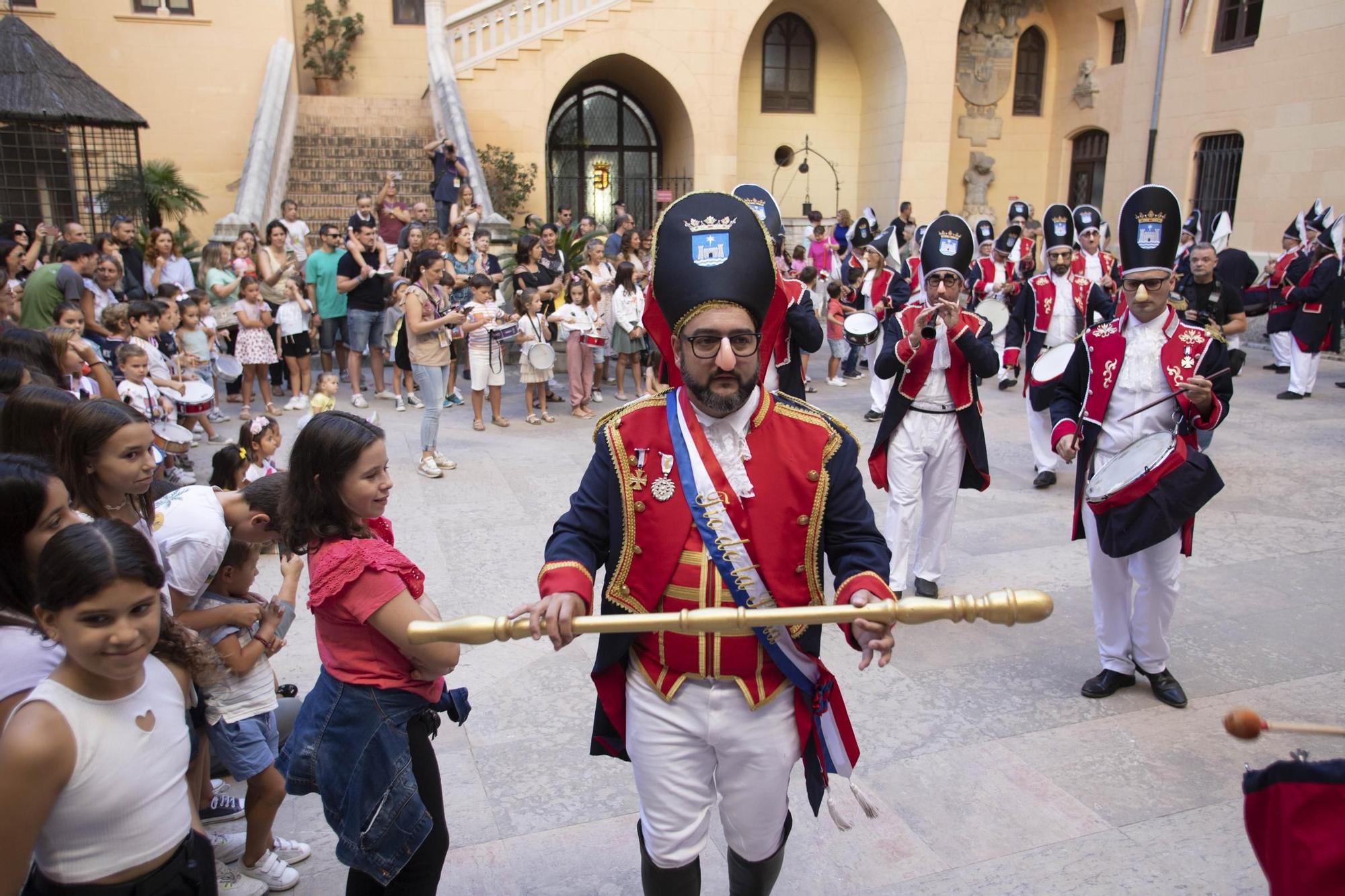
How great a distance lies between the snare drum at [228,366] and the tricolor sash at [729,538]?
8185 mm

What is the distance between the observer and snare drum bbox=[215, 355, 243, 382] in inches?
379

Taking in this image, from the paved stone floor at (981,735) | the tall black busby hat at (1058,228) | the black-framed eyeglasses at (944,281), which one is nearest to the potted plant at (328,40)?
the tall black busby hat at (1058,228)

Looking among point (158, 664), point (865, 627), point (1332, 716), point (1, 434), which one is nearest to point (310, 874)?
point (158, 664)

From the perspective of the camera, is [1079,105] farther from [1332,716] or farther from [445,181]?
[1332,716]

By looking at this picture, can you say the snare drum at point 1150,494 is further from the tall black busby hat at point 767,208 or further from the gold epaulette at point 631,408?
the tall black busby hat at point 767,208

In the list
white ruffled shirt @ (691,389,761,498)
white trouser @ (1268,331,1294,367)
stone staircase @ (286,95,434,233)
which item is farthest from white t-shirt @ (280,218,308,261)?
white trouser @ (1268,331,1294,367)

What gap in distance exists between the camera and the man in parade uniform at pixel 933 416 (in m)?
5.74

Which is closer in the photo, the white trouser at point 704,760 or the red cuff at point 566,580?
the red cuff at point 566,580

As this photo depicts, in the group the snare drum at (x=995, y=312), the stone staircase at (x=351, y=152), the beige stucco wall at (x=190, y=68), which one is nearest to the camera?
the snare drum at (x=995, y=312)

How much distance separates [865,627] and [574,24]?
1859 centimetres

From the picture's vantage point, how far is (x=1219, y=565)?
21.2ft

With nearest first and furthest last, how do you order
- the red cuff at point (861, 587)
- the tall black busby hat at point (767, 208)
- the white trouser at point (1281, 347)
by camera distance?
1. the red cuff at point (861, 587)
2. the tall black busby hat at point (767, 208)
3. the white trouser at point (1281, 347)

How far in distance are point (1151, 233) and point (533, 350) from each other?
697 cm

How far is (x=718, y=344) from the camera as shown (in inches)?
101
